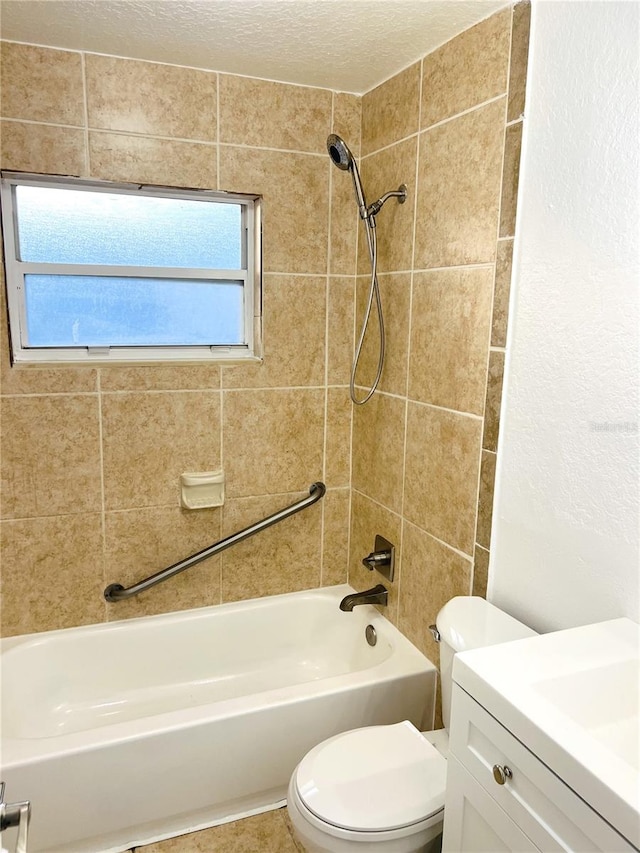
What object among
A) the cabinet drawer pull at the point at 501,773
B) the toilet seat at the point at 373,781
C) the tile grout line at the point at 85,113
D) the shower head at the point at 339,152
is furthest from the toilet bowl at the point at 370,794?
the tile grout line at the point at 85,113

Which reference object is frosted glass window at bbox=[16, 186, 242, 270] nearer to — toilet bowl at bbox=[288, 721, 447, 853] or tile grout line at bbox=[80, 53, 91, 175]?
tile grout line at bbox=[80, 53, 91, 175]

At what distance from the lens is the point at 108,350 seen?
7.16 ft

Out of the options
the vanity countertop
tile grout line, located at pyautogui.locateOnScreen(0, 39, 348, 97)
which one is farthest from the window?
the vanity countertop

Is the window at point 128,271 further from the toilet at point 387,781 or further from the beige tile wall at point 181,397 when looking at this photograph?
the toilet at point 387,781

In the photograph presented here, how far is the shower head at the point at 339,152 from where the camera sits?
1973 mm

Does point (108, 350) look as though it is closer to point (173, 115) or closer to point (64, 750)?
point (173, 115)

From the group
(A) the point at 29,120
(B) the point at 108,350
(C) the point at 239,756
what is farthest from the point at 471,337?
(A) the point at 29,120

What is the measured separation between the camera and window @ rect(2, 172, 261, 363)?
2070 millimetres

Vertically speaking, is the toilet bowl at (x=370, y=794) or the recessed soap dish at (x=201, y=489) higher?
the recessed soap dish at (x=201, y=489)

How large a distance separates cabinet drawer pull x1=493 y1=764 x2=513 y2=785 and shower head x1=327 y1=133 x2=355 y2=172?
177cm

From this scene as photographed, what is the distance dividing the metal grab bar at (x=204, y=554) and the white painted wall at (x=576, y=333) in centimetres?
99

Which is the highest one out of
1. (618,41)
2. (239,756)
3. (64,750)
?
(618,41)

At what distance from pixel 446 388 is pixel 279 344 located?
0.77m

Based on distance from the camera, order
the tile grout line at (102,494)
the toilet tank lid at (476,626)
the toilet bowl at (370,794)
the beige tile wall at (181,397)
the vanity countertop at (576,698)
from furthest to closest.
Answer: the tile grout line at (102,494), the beige tile wall at (181,397), the toilet tank lid at (476,626), the toilet bowl at (370,794), the vanity countertop at (576,698)
